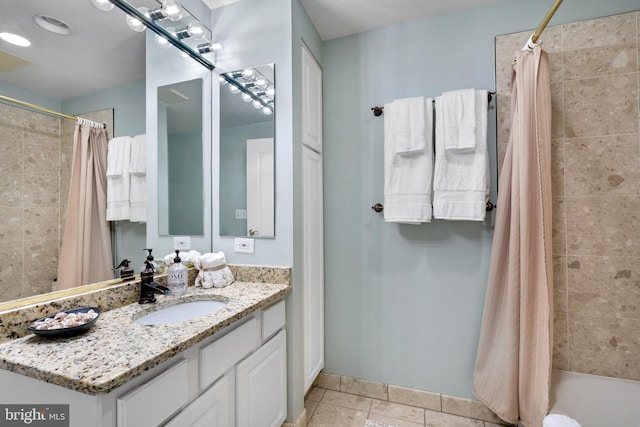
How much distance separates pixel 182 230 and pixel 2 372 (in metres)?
0.91

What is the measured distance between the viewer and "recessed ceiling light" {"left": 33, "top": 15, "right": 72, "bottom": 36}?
1003mm

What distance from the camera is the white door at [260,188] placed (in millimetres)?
1597

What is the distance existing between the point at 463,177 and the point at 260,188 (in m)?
1.19

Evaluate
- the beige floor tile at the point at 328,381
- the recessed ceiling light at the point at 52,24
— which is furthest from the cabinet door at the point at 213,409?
the recessed ceiling light at the point at 52,24

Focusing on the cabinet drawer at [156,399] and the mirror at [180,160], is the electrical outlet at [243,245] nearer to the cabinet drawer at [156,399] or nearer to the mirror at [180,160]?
the mirror at [180,160]

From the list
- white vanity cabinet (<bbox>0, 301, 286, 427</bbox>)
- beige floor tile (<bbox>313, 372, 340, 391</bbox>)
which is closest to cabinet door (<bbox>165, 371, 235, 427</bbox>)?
white vanity cabinet (<bbox>0, 301, 286, 427</bbox>)

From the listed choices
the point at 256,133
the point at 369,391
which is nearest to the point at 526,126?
the point at 256,133

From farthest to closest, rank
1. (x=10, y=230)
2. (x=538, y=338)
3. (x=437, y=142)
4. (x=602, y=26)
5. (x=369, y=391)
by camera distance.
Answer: (x=369, y=391), (x=437, y=142), (x=602, y=26), (x=538, y=338), (x=10, y=230)

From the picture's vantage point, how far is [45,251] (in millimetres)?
1006

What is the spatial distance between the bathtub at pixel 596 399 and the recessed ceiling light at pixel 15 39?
8.77 feet

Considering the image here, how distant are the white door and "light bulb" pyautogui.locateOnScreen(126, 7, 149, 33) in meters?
0.71

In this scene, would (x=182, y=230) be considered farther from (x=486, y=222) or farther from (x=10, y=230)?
(x=486, y=222)

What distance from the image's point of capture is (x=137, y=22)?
1332 mm
